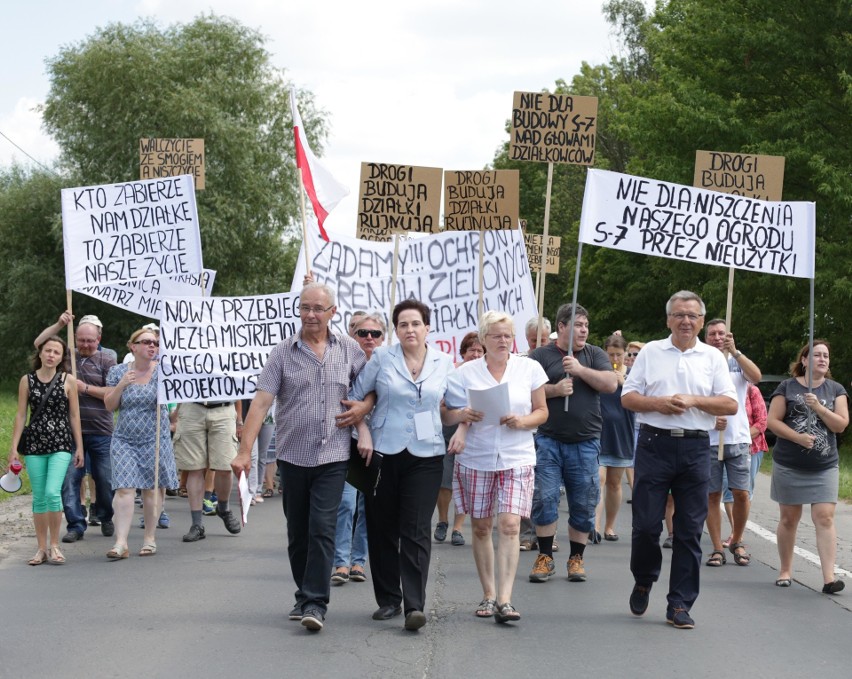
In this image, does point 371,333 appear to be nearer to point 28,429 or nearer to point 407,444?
point 407,444

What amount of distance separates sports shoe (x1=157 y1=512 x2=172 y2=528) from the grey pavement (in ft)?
6.08

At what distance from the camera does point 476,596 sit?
28.5 ft

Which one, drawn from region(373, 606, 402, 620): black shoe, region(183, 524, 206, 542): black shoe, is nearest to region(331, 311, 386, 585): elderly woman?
region(373, 606, 402, 620): black shoe

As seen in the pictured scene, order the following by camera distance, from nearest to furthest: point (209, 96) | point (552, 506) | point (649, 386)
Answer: point (649, 386) < point (552, 506) < point (209, 96)

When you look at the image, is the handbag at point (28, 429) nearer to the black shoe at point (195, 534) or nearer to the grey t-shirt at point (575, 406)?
the black shoe at point (195, 534)

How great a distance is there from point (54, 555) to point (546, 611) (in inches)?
153

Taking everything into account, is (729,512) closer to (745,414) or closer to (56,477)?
(745,414)

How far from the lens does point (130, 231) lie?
12477 millimetres

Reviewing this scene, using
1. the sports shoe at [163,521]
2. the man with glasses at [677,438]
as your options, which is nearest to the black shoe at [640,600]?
the man with glasses at [677,438]

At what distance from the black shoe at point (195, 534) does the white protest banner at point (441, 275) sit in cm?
305

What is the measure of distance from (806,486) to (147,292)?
7.40m

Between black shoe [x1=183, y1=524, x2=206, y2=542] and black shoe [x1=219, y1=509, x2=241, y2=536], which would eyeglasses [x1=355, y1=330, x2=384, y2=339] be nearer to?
black shoe [x1=183, y1=524, x2=206, y2=542]

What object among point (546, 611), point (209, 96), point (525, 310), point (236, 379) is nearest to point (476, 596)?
point (546, 611)

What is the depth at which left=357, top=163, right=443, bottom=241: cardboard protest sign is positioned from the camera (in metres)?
14.0
